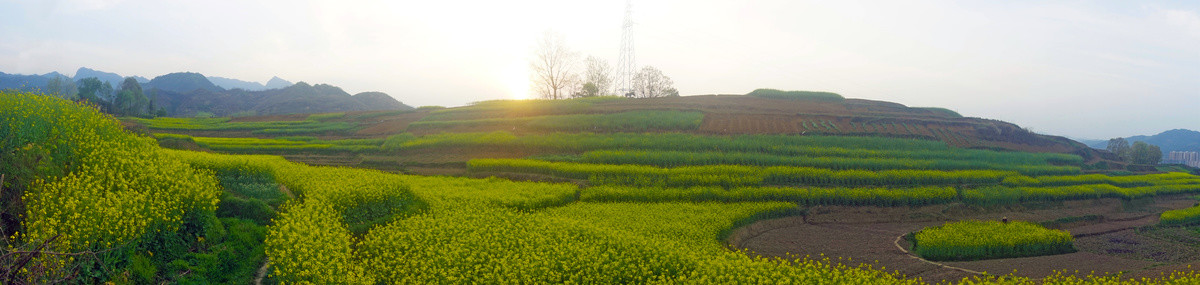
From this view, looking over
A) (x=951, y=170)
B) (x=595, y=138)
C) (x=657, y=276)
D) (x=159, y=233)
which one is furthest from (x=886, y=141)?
(x=159, y=233)

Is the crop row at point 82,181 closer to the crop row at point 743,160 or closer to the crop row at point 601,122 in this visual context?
the crop row at point 743,160

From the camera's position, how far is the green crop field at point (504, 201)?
1189 centimetres

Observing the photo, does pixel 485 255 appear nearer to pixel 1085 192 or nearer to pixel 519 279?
pixel 519 279

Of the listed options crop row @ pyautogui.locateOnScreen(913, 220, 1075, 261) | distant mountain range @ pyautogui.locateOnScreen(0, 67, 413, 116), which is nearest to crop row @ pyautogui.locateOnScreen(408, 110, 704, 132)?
crop row @ pyautogui.locateOnScreen(913, 220, 1075, 261)

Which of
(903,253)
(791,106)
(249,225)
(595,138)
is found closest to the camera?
(249,225)

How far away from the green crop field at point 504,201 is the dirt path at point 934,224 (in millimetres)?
559

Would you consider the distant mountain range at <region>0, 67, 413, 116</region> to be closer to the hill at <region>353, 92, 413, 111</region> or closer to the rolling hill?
the hill at <region>353, 92, 413, 111</region>

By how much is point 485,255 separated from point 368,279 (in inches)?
95.6

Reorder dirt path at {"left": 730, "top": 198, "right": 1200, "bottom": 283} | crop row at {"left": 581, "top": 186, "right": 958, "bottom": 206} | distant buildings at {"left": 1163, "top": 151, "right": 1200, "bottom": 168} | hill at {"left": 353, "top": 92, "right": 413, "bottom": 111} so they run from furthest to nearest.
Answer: hill at {"left": 353, "top": 92, "right": 413, "bottom": 111}
distant buildings at {"left": 1163, "top": 151, "right": 1200, "bottom": 168}
crop row at {"left": 581, "top": 186, "right": 958, "bottom": 206}
dirt path at {"left": 730, "top": 198, "right": 1200, "bottom": 283}

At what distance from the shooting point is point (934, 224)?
2630 centimetres

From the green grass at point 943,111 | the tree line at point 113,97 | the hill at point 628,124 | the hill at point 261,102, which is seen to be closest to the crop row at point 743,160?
the hill at point 628,124

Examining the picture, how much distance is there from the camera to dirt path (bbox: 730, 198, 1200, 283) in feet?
60.9

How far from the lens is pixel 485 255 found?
1320 centimetres

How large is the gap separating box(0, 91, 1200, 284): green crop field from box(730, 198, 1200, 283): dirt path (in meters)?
0.56
